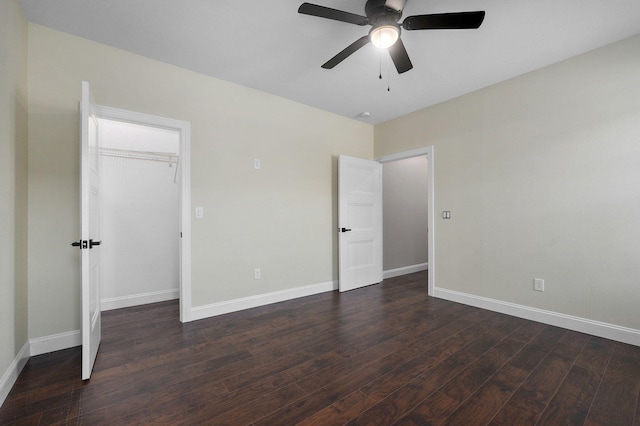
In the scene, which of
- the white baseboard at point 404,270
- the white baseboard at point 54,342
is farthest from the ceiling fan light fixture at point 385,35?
the white baseboard at point 404,270

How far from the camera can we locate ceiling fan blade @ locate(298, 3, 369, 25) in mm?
1668

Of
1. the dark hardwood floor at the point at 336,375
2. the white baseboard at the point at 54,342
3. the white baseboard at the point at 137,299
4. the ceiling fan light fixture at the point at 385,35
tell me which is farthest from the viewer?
the white baseboard at the point at 137,299

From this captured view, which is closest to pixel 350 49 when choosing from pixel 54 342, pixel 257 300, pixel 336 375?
pixel 336 375

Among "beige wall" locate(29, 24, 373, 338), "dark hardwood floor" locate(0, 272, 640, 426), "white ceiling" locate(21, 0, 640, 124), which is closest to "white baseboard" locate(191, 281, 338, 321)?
"beige wall" locate(29, 24, 373, 338)

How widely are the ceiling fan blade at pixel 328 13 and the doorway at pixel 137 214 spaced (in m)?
2.22

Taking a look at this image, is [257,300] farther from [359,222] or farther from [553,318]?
[553,318]

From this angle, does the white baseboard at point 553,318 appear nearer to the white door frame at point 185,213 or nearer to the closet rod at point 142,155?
the white door frame at point 185,213

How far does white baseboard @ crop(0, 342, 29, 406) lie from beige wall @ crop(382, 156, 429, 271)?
4.39 meters

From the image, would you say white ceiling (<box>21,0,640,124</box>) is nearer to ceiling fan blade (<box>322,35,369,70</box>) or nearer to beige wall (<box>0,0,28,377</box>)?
ceiling fan blade (<box>322,35,369,70</box>)

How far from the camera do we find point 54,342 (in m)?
2.27

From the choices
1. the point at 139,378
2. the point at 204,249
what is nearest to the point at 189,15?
the point at 204,249

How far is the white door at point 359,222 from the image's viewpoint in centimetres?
401

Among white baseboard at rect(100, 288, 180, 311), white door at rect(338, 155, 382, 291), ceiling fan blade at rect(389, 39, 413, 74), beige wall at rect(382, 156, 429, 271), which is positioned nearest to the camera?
ceiling fan blade at rect(389, 39, 413, 74)

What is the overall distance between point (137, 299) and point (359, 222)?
10.3 ft
